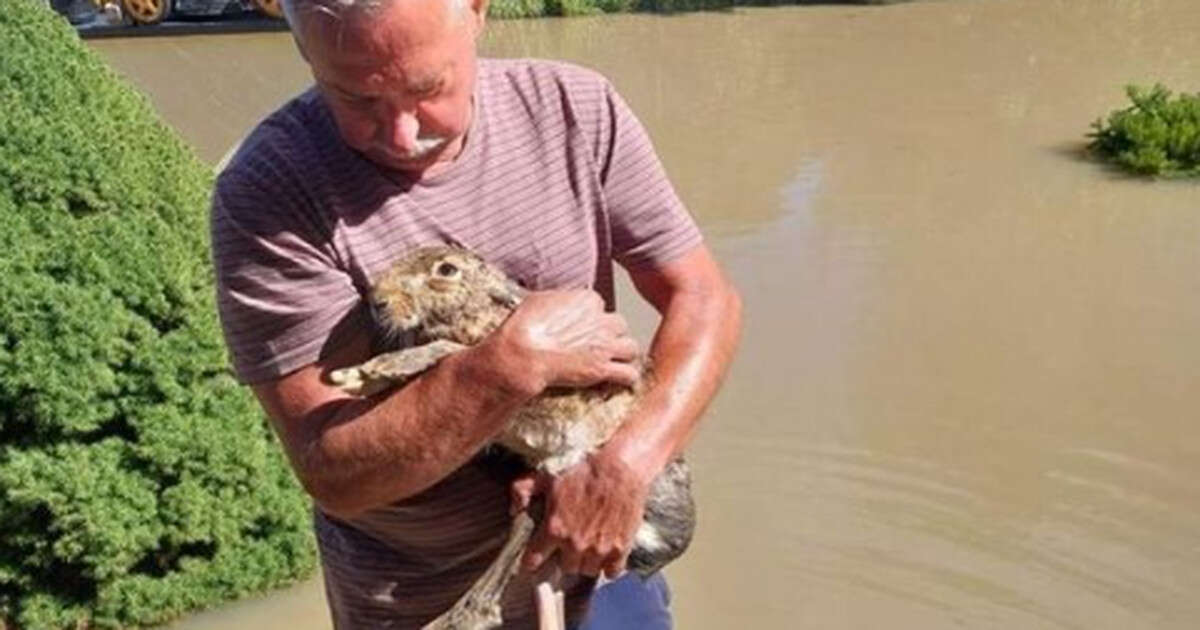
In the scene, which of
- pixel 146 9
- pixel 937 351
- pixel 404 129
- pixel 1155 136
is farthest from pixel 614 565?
pixel 146 9

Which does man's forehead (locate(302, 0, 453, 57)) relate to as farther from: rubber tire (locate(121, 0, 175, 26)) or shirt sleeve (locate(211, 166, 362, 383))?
rubber tire (locate(121, 0, 175, 26))

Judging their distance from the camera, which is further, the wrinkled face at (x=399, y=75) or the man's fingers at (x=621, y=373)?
the man's fingers at (x=621, y=373)

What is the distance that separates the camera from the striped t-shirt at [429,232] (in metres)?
1.92

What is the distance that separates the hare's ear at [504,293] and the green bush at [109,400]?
2226 mm

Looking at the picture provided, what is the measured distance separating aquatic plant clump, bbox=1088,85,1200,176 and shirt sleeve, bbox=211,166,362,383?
6.87m

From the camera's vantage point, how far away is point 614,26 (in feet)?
48.0

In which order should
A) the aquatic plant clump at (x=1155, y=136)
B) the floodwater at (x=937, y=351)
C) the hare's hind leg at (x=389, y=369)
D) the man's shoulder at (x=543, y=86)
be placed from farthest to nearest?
1. the aquatic plant clump at (x=1155, y=136)
2. the floodwater at (x=937, y=351)
3. the man's shoulder at (x=543, y=86)
4. the hare's hind leg at (x=389, y=369)

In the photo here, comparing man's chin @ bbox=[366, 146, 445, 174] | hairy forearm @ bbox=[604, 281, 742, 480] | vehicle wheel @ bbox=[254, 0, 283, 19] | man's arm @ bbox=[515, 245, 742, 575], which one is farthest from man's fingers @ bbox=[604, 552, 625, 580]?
vehicle wheel @ bbox=[254, 0, 283, 19]

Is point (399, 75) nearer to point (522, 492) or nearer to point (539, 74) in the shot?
point (539, 74)

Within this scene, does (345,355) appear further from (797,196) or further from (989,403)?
(797,196)

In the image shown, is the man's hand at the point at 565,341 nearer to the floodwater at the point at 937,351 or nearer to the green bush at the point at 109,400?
the green bush at the point at 109,400

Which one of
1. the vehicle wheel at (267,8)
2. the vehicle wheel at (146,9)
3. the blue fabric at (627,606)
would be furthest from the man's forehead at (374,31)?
the vehicle wheel at (146,9)

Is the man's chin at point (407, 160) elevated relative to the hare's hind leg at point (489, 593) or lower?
elevated

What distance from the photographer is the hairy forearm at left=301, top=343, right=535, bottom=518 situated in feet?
5.92
